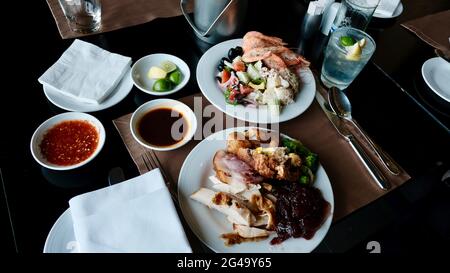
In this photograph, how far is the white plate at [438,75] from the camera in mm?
1442

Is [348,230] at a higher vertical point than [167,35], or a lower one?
lower

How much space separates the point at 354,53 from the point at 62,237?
120 cm

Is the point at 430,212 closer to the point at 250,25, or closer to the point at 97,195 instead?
the point at 250,25

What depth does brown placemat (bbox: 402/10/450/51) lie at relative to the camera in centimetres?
173

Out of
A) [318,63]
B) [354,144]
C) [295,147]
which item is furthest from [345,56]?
[295,147]

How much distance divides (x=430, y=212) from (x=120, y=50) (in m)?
1.76

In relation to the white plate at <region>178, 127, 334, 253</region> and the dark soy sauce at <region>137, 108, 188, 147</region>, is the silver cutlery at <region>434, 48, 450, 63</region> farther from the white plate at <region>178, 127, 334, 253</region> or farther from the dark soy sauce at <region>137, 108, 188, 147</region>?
the dark soy sauce at <region>137, 108, 188, 147</region>

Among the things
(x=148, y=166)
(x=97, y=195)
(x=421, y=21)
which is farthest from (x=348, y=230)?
(x=421, y=21)

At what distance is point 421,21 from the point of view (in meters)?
1.83

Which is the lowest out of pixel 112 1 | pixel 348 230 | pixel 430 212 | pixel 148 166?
pixel 430 212

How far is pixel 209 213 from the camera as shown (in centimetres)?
98

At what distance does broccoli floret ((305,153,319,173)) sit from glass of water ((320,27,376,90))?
1.55 ft

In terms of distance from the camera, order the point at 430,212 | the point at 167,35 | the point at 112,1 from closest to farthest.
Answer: the point at 167,35 → the point at 112,1 → the point at 430,212

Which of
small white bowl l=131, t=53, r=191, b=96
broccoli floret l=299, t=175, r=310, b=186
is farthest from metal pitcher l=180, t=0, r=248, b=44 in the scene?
broccoli floret l=299, t=175, r=310, b=186
